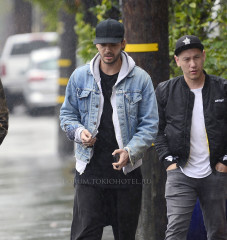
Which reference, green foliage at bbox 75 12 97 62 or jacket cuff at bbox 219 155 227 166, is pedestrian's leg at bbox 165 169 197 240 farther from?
green foliage at bbox 75 12 97 62

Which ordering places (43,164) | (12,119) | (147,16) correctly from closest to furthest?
(147,16) → (43,164) → (12,119)

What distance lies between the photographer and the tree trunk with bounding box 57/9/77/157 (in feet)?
43.9

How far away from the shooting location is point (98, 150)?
511 centimetres

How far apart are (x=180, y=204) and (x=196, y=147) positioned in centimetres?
41

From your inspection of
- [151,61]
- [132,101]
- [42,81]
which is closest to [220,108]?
[132,101]

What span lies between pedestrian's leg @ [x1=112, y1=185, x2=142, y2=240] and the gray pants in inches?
9.8

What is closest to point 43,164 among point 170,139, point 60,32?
point 60,32

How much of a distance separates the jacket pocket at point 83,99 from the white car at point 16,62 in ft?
69.0

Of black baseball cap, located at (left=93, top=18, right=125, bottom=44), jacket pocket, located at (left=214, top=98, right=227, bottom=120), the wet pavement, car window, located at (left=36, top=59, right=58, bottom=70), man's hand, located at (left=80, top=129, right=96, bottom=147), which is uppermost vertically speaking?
black baseball cap, located at (left=93, top=18, right=125, bottom=44)

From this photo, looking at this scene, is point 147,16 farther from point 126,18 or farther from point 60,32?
point 60,32

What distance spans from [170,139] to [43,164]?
825cm

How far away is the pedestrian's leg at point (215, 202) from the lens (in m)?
5.22

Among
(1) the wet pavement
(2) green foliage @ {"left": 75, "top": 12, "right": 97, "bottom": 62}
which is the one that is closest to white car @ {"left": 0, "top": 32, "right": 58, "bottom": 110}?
(1) the wet pavement

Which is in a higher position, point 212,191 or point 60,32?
point 60,32
